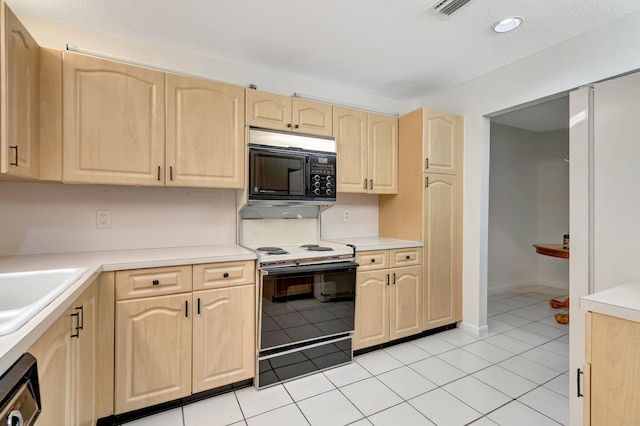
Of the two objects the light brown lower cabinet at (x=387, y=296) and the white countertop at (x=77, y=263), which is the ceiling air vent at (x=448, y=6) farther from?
the white countertop at (x=77, y=263)

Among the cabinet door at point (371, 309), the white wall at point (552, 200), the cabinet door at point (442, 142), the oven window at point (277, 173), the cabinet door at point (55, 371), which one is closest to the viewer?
the cabinet door at point (55, 371)

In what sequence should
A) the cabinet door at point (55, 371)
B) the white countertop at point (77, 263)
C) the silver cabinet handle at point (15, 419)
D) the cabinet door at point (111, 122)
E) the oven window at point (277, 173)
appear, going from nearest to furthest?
the silver cabinet handle at point (15, 419) < the white countertop at point (77, 263) < the cabinet door at point (55, 371) < the cabinet door at point (111, 122) < the oven window at point (277, 173)

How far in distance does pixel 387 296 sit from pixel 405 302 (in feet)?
0.71

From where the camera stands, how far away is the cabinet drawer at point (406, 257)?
2.67 meters

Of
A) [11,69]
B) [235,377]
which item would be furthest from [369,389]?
[11,69]

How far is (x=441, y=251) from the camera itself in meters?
2.94

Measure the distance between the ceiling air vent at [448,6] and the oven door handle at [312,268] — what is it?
1.80m

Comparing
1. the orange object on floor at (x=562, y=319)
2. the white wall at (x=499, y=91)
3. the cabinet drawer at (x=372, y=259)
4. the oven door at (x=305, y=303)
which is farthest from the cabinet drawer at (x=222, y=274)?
the orange object on floor at (x=562, y=319)

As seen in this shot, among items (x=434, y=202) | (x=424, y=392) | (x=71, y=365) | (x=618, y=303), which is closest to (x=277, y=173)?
(x=434, y=202)

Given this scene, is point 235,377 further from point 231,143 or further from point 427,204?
point 427,204

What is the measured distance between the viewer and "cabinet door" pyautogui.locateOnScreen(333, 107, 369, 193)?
2725 millimetres

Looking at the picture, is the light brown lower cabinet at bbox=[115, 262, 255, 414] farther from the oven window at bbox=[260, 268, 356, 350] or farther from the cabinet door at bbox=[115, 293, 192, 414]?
the oven window at bbox=[260, 268, 356, 350]

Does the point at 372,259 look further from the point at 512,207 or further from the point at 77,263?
the point at 512,207

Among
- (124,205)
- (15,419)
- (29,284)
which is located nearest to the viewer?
(15,419)
